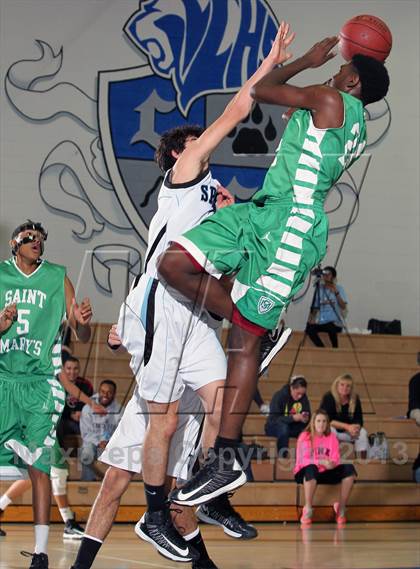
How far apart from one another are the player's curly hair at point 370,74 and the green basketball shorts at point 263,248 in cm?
55

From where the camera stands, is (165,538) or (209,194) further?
(209,194)

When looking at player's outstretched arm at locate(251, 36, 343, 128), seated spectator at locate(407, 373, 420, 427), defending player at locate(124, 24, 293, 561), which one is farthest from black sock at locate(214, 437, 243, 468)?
seated spectator at locate(407, 373, 420, 427)

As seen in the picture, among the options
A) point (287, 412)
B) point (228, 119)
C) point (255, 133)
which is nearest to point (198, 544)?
point (228, 119)

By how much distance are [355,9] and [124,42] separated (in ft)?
12.6

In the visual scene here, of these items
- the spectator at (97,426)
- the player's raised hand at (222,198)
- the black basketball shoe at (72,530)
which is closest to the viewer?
the player's raised hand at (222,198)

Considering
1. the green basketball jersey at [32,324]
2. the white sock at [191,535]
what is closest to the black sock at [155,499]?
the white sock at [191,535]

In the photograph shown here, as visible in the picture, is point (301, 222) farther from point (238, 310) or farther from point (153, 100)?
point (153, 100)

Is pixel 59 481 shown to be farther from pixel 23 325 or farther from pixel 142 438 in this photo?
pixel 142 438

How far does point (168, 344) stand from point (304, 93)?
1.36m

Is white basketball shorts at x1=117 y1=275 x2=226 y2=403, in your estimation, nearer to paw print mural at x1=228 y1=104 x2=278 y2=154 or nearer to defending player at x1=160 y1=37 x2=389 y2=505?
defending player at x1=160 y1=37 x2=389 y2=505

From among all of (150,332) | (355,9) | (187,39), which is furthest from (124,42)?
(150,332)

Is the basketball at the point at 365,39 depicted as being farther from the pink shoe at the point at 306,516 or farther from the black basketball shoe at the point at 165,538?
the pink shoe at the point at 306,516

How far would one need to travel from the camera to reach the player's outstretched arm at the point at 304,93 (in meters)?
3.95

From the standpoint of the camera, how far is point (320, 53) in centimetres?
408
